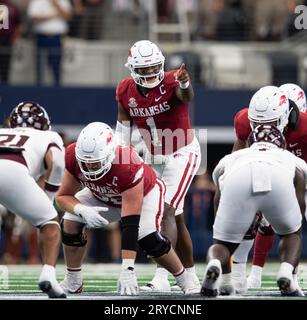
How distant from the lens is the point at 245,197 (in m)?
8.50

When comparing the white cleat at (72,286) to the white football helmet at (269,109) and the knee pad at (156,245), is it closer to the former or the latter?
the knee pad at (156,245)

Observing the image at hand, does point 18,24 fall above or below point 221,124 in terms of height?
above

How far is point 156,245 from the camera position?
8.98m

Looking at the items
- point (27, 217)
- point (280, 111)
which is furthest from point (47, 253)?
point (280, 111)

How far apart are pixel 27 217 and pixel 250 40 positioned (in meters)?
10.0

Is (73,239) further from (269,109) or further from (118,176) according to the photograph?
(269,109)

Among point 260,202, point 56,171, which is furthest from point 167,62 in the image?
point 260,202

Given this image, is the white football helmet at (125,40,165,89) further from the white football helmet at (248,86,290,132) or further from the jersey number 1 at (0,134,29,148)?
the jersey number 1 at (0,134,29,148)

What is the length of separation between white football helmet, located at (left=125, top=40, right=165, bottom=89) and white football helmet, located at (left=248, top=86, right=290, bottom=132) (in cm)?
92

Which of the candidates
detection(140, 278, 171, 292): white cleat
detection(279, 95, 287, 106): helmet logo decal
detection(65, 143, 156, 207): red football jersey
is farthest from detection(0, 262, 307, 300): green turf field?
detection(279, 95, 287, 106): helmet logo decal

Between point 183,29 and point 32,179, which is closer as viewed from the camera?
point 32,179

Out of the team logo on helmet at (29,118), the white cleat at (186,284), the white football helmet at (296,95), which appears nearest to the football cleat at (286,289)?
the white cleat at (186,284)
